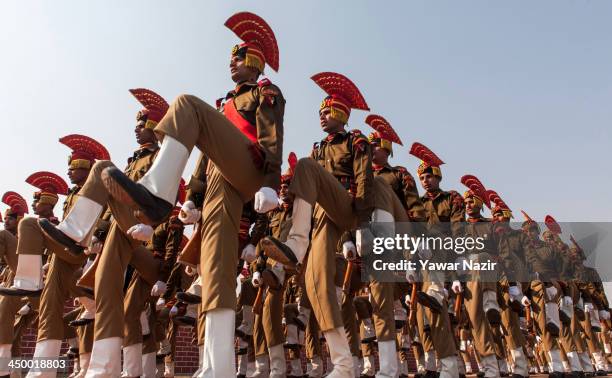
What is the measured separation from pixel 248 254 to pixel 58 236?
43.4 inches

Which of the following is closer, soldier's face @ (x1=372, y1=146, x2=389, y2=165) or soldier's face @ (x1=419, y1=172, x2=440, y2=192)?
soldier's face @ (x1=372, y1=146, x2=389, y2=165)

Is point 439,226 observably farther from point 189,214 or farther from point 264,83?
point 189,214

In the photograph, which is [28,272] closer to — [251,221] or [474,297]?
[251,221]

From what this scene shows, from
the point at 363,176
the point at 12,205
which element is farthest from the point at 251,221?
the point at 12,205

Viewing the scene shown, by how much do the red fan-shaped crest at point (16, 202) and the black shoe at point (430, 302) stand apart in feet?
20.1

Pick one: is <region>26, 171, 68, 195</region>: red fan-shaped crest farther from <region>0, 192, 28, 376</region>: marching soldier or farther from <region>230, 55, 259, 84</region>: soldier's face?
<region>230, 55, 259, 84</region>: soldier's face

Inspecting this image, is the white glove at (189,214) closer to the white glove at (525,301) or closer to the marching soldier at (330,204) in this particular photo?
the marching soldier at (330,204)

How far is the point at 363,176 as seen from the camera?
14.0ft

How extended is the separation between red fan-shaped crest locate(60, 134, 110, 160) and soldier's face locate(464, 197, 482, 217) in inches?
190

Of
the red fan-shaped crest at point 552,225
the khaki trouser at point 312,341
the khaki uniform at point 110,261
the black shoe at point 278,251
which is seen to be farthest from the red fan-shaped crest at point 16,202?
the red fan-shaped crest at point 552,225

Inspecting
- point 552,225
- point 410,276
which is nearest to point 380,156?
point 410,276

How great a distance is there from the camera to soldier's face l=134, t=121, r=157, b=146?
5.35 m

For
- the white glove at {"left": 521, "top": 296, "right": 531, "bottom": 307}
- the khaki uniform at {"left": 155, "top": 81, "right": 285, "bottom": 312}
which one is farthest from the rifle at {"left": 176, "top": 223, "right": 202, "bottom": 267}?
the white glove at {"left": 521, "top": 296, "right": 531, "bottom": 307}

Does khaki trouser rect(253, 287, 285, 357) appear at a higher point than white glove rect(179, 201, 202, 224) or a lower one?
lower
